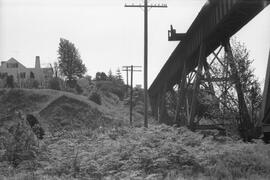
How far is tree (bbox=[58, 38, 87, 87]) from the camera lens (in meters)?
100

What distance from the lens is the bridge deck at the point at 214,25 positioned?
17.9 metres

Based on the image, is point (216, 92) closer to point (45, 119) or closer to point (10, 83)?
point (45, 119)

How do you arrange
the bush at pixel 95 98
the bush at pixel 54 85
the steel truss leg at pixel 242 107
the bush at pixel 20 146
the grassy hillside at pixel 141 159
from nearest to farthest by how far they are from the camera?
1. the grassy hillside at pixel 141 159
2. the bush at pixel 20 146
3. the steel truss leg at pixel 242 107
4. the bush at pixel 95 98
5. the bush at pixel 54 85

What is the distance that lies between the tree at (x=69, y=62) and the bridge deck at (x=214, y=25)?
233ft

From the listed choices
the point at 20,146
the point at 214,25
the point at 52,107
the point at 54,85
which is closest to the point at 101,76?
the point at 54,85

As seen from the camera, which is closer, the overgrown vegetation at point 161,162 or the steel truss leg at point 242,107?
the overgrown vegetation at point 161,162

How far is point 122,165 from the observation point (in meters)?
12.6

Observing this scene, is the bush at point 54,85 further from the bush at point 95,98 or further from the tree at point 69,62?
the tree at point 69,62

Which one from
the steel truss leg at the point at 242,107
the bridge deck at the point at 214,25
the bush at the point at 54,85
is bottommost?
the steel truss leg at the point at 242,107

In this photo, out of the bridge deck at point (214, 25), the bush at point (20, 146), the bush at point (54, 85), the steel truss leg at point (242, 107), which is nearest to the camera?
the bush at point (20, 146)

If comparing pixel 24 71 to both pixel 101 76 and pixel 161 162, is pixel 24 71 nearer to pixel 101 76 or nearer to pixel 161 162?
pixel 101 76

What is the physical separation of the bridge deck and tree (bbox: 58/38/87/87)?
71.1m

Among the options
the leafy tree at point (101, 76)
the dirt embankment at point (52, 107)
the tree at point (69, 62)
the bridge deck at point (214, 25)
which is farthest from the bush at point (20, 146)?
the leafy tree at point (101, 76)

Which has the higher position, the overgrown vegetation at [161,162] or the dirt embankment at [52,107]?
the dirt embankment at [52,107]
